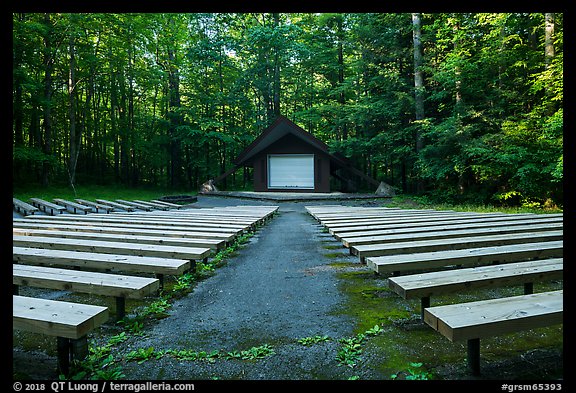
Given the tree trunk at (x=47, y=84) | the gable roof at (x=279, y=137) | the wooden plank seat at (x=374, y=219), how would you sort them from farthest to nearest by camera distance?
1. the tree trunk at (x=47, y=84)
2. the gable roof at (x=279, y=137)
3. the wooden plank seat at (x=374, y=219)

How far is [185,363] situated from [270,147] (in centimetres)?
1914

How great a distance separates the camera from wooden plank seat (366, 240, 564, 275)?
3033mm

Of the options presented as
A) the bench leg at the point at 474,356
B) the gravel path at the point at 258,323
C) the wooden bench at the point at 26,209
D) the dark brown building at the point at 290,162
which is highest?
the dark brown building at the point at 290,162

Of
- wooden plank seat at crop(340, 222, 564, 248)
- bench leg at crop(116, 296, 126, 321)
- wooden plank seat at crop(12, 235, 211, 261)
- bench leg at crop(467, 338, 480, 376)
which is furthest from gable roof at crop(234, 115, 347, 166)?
bench leg at crop(467, 338, 480, 376)

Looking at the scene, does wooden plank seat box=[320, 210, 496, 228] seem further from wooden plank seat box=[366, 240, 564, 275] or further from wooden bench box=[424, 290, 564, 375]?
wooden bench box=[424, 290, 564, 375]

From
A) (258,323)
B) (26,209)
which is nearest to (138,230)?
(258,323)

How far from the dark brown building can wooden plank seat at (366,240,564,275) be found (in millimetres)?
15556

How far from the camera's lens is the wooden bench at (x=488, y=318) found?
175cm

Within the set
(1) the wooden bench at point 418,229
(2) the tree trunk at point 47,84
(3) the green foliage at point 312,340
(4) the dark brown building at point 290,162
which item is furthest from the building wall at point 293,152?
(3) the green foliage at point 312,340

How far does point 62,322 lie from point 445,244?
3869mm

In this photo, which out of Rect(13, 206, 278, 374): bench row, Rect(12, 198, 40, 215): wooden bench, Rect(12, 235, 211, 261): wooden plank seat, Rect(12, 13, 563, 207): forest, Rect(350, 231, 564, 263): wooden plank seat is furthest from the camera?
Rect(12, 13, 563, 207): forest

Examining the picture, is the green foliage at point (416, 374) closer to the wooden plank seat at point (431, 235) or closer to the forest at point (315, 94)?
the wooden plank seat at point (431, 235)

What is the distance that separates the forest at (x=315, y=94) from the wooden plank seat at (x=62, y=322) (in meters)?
3.71
